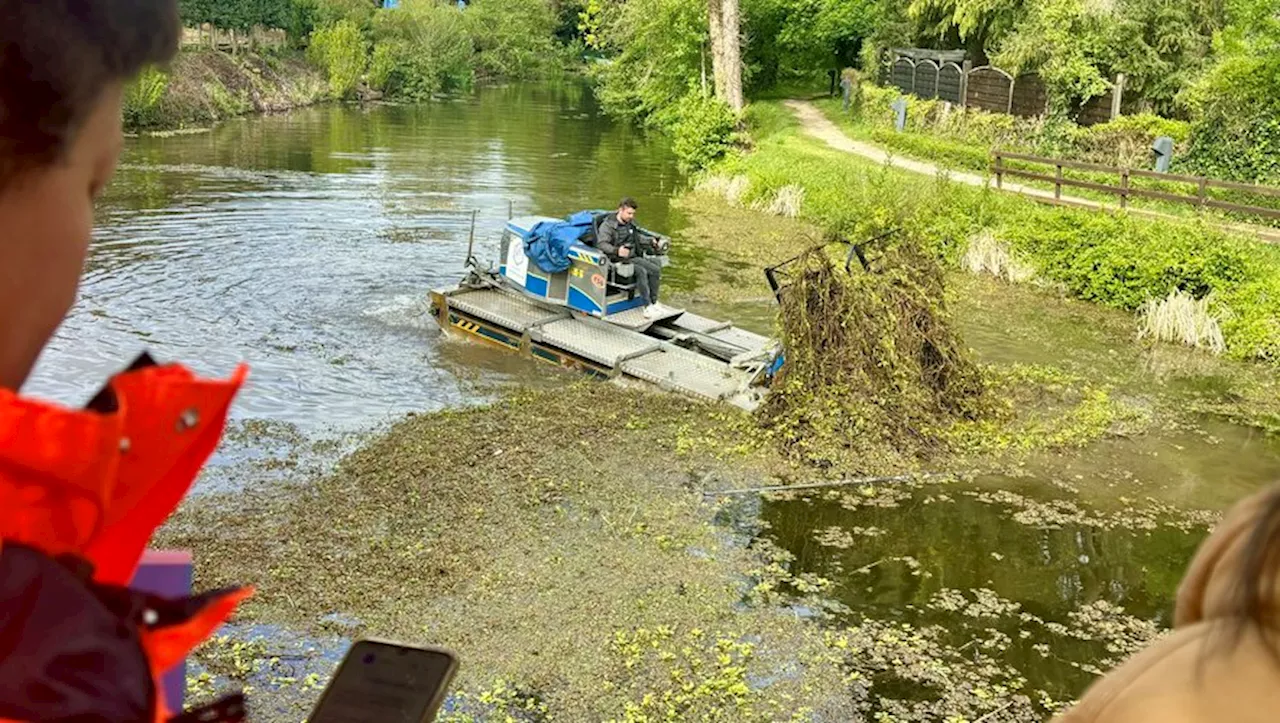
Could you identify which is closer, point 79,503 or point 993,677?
point 79,503

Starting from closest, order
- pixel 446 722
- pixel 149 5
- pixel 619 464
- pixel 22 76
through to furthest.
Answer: pixel 22 76 < pixel 149 5 < pixel 446 722 < pixel 619 464

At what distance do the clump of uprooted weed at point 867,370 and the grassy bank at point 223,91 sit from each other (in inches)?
1031

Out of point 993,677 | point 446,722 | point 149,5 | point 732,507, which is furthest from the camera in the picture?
point 732,507

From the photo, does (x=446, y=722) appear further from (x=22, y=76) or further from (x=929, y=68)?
(x=929, y=68)

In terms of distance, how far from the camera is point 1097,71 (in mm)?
28422

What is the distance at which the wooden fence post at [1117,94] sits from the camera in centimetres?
2816

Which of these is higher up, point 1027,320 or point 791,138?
point 791,138

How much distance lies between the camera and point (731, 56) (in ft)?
111

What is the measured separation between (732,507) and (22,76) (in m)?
9.51

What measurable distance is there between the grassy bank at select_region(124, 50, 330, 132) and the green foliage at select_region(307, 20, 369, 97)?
461mm

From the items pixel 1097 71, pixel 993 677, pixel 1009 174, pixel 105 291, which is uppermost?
pixel 1097 71

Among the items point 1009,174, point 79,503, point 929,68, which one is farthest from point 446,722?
point 929,68

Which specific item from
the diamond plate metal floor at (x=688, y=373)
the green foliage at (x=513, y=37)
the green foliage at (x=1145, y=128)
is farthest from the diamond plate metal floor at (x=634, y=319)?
the green foliage at (x=513, y=37)

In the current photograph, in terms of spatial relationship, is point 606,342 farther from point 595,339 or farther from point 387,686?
point 387,686
